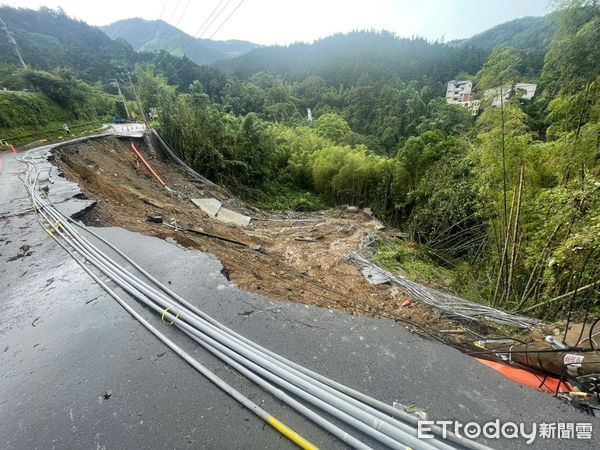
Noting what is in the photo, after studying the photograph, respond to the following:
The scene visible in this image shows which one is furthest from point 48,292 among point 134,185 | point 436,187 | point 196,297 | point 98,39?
point 98,39

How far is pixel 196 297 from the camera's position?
249 centimetres

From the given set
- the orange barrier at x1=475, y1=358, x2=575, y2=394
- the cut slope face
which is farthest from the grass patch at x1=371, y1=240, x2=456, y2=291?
the orange barrier at x1=475, y1=358, x2=575, y2=394

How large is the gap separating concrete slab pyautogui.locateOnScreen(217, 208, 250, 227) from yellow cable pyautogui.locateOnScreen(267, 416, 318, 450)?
295 inches

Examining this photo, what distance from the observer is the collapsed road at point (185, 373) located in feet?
4.68

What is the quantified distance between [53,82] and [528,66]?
41.7 metres

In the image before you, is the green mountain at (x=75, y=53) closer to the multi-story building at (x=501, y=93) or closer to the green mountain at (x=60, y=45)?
the green mountain at (x=60, y=45)

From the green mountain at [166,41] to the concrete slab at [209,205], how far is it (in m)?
102

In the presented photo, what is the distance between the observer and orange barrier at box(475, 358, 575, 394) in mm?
1840

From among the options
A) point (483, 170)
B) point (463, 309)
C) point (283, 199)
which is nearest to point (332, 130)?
point (283, 199)

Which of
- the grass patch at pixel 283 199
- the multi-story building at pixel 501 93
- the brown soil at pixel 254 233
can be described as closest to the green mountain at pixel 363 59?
the grass patch at pixel 283 199

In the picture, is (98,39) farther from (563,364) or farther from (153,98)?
(563,364)

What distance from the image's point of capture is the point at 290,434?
135 centimetres

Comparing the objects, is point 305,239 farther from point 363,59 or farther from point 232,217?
point 363,59

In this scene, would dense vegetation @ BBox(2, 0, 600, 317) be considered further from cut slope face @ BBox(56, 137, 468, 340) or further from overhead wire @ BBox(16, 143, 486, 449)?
overhead wire @ BBox(16, 143, 486, 449)
